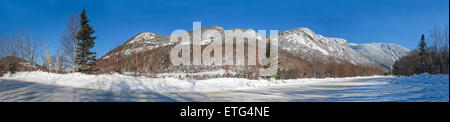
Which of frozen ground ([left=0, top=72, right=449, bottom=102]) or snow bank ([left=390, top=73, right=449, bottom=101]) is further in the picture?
frozen ground ([left=0, top=72, right=449, bottom=102])

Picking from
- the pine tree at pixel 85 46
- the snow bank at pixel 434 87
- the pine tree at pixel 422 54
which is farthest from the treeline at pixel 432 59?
the pine tree at pixel 85 46

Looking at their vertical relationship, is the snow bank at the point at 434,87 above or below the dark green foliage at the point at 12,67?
below

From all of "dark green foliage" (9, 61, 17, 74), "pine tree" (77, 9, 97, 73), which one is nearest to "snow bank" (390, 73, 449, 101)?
"pine tree" (77, 9, 97, 73)

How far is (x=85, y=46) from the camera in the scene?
23.0 metres

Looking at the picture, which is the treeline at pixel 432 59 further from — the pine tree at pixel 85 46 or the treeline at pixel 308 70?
the pine tree at pixel 85 46

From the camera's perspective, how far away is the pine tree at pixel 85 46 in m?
22.7

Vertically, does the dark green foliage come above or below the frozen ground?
above

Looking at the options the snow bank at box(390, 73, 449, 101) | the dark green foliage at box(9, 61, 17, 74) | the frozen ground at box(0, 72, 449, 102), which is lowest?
the frozen ground at box(0, 72, 449, 102)

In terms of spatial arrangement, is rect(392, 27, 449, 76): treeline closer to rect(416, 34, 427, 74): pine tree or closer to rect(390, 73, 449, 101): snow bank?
rect(416, 34, 427, 74): pine tree

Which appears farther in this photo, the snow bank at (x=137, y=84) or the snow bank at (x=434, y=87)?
the snow bank at (x=137, y=84)

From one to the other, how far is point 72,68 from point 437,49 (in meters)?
52.1

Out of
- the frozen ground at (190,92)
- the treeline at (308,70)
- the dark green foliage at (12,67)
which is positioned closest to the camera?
the frozen ground at (190,92)

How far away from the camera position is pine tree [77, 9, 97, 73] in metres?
22.7
